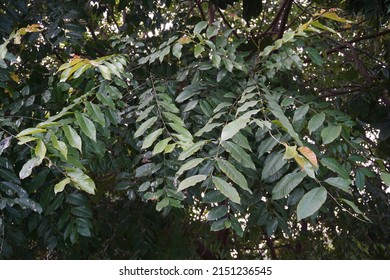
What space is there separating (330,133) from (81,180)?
1.93ft

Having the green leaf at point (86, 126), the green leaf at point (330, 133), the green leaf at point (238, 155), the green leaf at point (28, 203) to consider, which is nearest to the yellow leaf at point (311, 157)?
the green leaf at point (238, 155)

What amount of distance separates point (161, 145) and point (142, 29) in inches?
59.9

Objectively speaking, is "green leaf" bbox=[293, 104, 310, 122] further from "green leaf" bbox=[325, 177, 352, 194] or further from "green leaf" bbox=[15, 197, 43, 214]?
"green leaf" bbox=[15, 197, 43, 214]

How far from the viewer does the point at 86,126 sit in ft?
3.85

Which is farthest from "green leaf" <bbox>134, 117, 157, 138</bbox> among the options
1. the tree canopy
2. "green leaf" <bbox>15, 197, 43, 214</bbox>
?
"green leaf" <bbox>15, 197, 43, 214</bbox>

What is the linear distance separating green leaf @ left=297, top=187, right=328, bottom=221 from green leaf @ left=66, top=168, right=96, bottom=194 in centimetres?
44

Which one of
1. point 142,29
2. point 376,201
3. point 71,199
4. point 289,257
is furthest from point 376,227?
point 71,199

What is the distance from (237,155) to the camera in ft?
3.50

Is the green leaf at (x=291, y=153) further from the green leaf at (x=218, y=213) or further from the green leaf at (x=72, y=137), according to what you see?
the green leaf at (x=72, y=137)

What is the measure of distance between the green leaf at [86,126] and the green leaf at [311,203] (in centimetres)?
49

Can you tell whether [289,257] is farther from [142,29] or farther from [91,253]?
[142,29]

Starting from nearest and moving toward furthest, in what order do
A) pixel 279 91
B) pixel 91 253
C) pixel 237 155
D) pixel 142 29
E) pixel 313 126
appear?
pixel 237 155
pixel 313 126
pixel 279 91
pixel 91 253
pixel 142 29

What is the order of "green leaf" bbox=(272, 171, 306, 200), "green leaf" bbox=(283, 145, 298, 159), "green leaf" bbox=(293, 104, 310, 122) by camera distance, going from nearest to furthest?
"green leaf" bbox=(283, 145, 298, 159)
"green leaf" bbox=(272, 171, 306, 200)
"green leaf" bbox=(293, 104, 310, 122)

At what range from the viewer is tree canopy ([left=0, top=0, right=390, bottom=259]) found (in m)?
1.14
